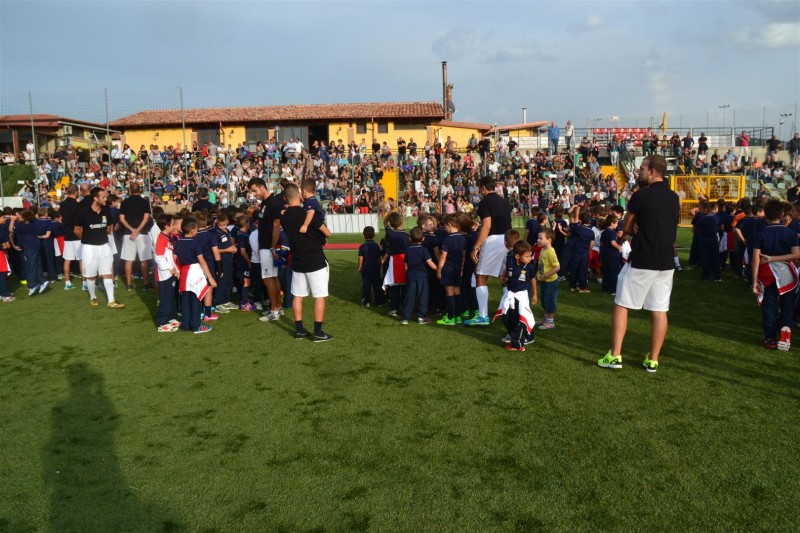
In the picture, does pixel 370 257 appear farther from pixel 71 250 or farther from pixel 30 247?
pixel 30 247

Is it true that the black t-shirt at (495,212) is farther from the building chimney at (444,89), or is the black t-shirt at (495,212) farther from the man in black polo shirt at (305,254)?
the building chimney at (444,89)

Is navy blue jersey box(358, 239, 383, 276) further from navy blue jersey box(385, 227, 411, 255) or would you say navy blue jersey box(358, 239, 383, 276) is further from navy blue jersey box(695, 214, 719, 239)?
navy blue jersey box(695, 214, 719, 239)

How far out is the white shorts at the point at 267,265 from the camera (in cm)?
849

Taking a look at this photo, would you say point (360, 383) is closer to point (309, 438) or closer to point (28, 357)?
point (309, 438)

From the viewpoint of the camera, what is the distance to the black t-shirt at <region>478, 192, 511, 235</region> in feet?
24.9

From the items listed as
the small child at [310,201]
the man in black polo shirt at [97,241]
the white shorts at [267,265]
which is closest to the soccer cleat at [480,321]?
the small child at [310,201]

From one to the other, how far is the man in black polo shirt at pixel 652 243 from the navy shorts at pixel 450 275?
8.60ft

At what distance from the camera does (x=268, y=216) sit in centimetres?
838

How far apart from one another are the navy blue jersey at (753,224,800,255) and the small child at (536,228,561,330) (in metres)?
2.25

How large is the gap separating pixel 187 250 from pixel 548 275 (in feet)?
15.7

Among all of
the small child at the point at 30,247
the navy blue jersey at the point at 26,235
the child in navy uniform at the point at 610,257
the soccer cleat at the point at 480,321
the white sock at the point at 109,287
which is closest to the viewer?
the soccer cleat at the point at 480,321

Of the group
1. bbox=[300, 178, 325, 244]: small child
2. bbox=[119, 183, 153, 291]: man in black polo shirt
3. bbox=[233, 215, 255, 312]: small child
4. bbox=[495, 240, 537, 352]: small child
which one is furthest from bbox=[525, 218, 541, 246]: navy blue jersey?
bbox=[119, 183, 153, 291]: man in black polo shirt

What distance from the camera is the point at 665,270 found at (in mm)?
5699

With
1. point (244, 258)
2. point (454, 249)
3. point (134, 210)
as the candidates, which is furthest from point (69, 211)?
point (454, 249)
